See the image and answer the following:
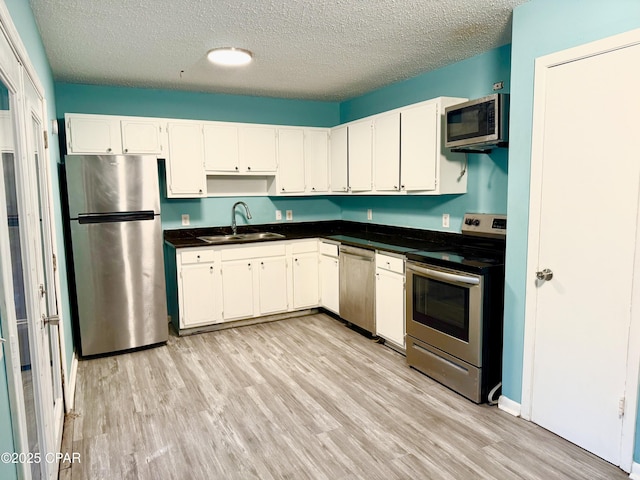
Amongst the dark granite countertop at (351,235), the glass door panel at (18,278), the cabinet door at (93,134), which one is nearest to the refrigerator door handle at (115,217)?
the dark granite countertop at (351,235)

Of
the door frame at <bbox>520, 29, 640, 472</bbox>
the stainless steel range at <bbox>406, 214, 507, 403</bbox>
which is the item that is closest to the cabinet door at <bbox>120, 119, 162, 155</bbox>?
the stainless steel range at <bbox>406, 214, 507, 403</bbox>

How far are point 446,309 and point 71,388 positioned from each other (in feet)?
8.81

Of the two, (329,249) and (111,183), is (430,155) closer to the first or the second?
(329,249)

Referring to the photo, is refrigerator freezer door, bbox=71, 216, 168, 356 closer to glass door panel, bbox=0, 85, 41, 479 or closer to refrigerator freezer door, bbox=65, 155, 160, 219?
refrigerator freezer door, bbox=65, 155, 160, 219

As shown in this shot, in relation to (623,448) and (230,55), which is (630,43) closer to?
(623,448)

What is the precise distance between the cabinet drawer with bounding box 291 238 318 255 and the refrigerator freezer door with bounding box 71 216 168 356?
1394 millimetres

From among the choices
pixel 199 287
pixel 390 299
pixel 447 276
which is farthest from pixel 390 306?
pixel 199 287

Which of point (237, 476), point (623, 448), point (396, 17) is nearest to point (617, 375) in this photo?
point (623, 448)

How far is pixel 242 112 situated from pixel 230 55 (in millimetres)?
1622

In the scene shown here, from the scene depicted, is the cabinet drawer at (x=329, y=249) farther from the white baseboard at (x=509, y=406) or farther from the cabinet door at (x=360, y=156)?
the white baseboard at (x=509, y=406)

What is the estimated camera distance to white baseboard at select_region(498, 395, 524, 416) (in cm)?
262

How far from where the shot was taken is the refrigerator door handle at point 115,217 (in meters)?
3.48

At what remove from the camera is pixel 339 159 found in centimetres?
476

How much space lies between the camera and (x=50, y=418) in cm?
198
